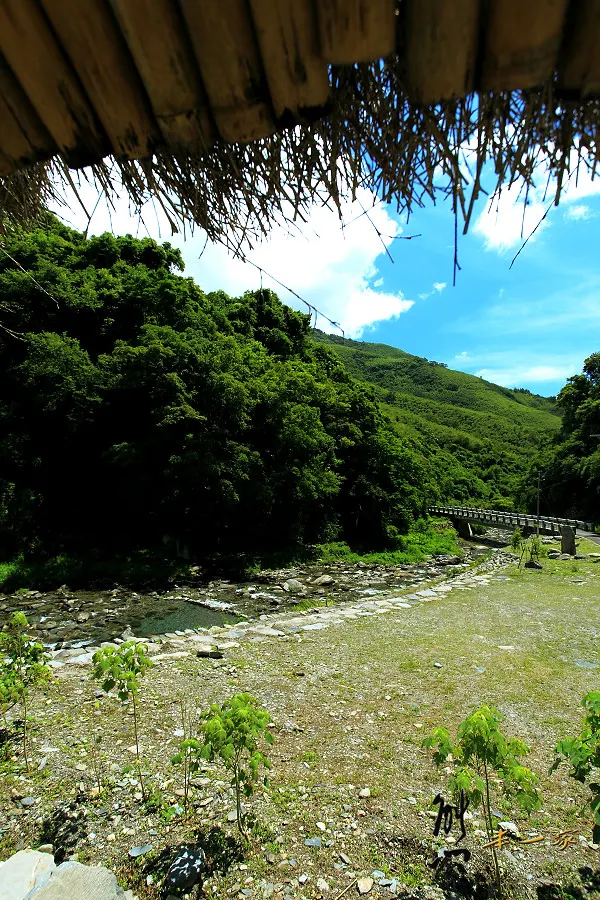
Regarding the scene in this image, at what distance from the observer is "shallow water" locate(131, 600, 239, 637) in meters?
9.20

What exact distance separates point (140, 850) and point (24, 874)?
2.64ft

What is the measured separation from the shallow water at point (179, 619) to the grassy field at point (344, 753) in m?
2.94

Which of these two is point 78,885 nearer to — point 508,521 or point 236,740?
point 236,740

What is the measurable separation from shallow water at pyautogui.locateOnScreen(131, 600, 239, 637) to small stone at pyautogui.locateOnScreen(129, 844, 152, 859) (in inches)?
257

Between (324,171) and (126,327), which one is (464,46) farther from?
(126,327)

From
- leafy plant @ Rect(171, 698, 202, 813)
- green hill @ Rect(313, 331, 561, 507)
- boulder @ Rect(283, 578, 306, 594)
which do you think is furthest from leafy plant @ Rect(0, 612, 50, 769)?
green hill @ Rect(313, 331, 561, 507)

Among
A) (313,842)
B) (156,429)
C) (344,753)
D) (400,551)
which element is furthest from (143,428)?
(313,842)

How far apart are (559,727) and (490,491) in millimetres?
58823

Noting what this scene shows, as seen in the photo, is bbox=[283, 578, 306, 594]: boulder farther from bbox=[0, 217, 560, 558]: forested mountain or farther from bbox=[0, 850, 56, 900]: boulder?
bbox=[0, 850, 56, 900]: boulder

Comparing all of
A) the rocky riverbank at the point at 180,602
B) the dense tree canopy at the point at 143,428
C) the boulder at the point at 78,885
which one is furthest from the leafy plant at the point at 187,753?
the dense tree canopy at the point at 143,428

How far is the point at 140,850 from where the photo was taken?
2.59m

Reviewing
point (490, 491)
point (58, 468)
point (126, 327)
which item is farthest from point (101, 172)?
point (490, 491)

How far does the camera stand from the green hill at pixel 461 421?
5456 centimetres

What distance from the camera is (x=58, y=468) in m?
18.2
